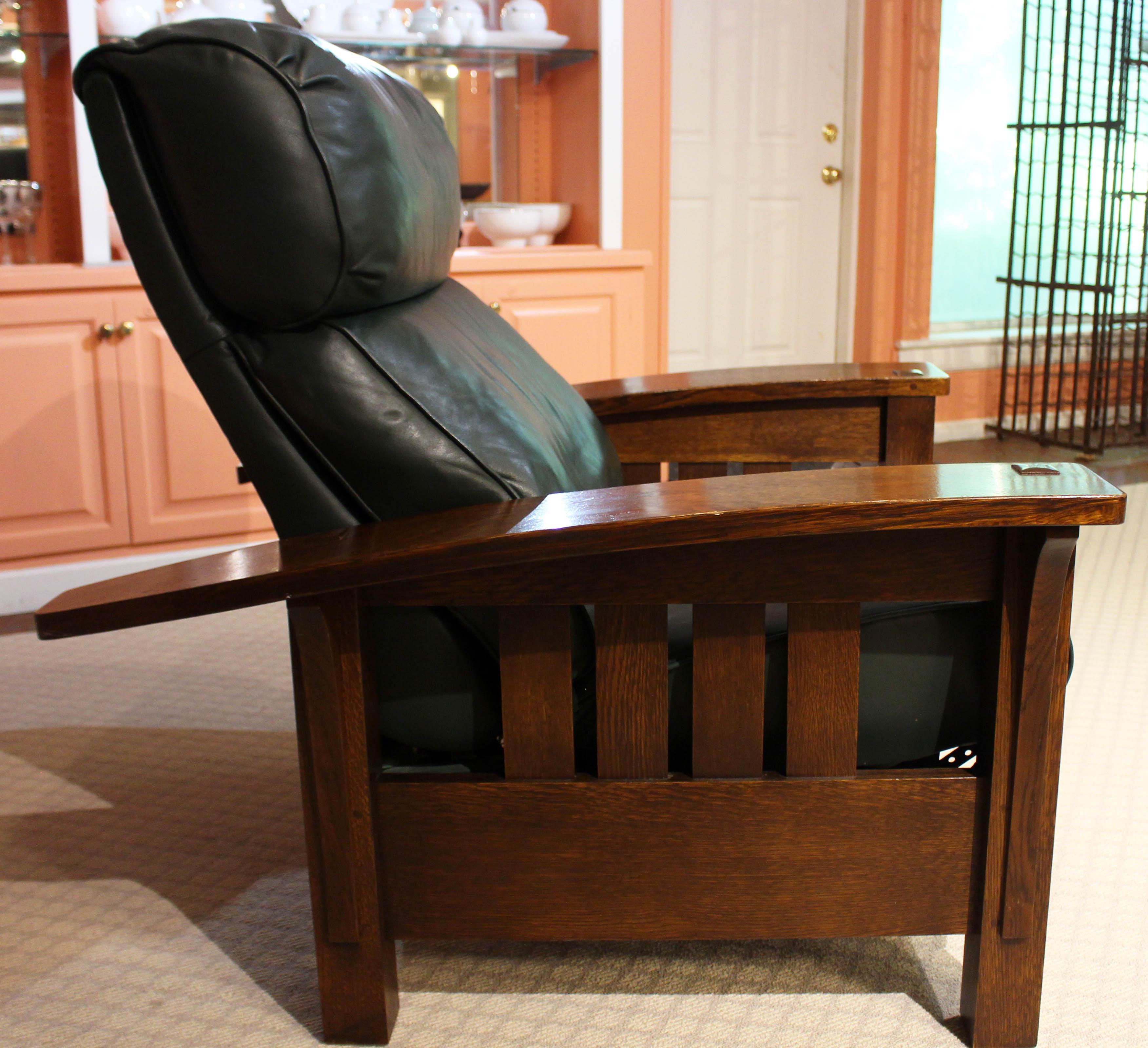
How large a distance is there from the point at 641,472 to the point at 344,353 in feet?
2.22

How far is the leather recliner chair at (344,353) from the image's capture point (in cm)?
93

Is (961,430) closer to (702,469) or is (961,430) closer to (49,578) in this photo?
(702,469)

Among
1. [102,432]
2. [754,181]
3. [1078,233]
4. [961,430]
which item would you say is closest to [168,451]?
[102,432]

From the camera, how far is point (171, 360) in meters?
2.45

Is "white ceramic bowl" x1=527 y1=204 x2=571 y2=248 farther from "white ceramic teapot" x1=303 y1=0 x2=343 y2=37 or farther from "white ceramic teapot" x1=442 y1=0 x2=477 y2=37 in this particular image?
"white ceramic teapot" x1=303 y1=0 x2=343 y2=37

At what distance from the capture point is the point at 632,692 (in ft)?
3.32

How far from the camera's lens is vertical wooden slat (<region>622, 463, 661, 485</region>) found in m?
1.58

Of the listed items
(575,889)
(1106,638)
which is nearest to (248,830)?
(575,889)

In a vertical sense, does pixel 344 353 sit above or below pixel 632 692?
above

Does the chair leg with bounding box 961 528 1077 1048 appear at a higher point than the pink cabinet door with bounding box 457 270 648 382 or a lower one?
lower

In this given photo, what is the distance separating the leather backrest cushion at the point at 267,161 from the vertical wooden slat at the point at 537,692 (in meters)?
0.32

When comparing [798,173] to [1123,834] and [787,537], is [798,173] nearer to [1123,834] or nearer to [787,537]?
[1123,834]

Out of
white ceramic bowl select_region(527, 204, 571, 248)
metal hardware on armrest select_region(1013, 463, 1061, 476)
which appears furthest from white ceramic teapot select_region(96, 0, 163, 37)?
metal hardware on armrest select_region(1013, 463, 1061, 476)

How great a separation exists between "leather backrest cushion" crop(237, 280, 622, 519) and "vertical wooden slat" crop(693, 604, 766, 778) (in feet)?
0.64
